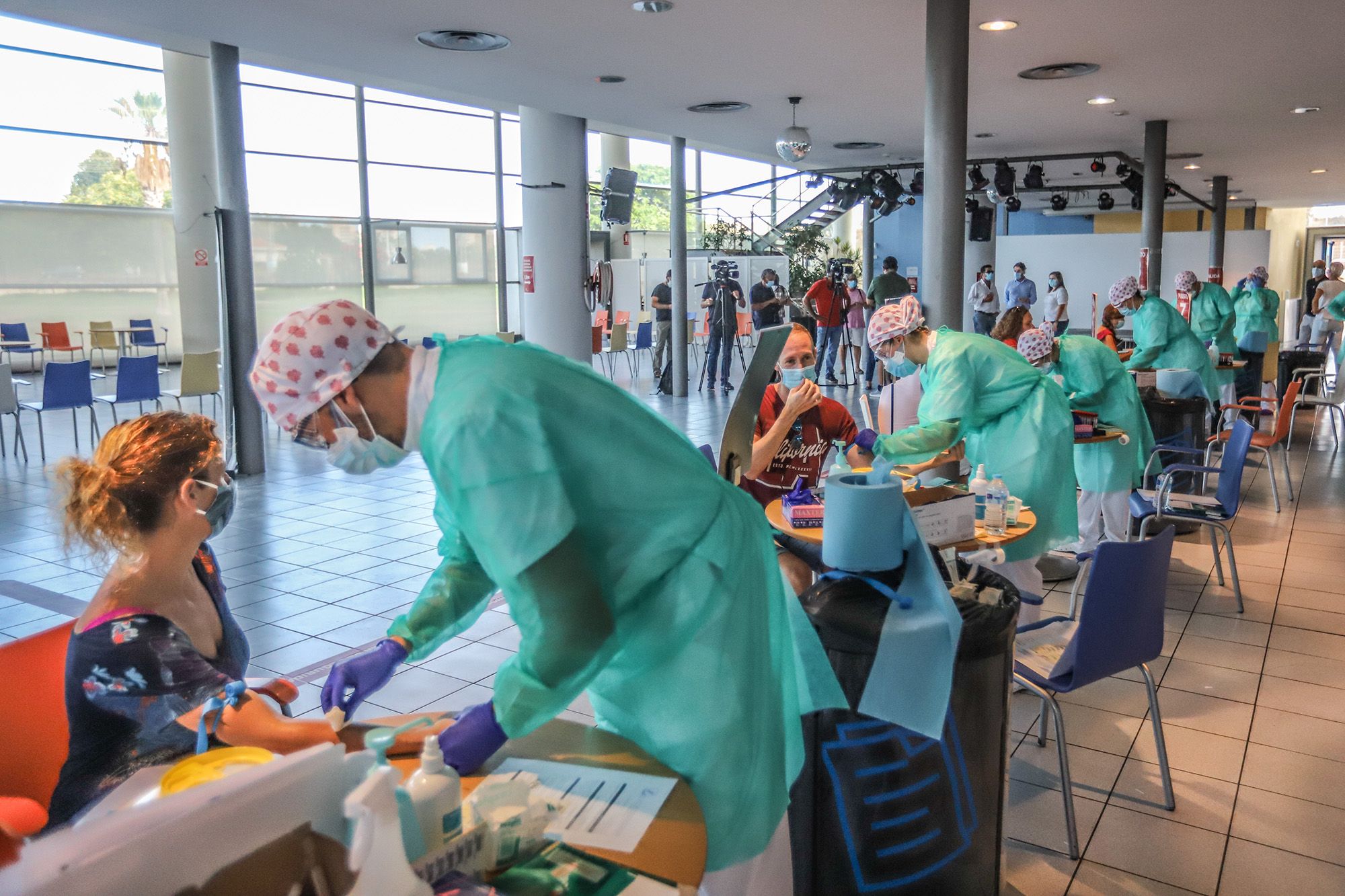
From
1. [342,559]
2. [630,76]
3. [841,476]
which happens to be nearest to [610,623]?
[841,476]

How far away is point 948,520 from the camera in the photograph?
10.7 ft

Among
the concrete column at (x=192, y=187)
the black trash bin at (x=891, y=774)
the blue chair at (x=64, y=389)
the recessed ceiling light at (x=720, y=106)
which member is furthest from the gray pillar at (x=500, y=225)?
the black trash bin at (x=891, y=774)

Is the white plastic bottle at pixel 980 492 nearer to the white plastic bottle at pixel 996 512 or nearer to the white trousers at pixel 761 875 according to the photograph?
the white plastic bottle at pixel 996 512

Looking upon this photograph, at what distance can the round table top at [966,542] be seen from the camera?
3383 mm

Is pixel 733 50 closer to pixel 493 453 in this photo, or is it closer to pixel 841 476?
pixel 841 476

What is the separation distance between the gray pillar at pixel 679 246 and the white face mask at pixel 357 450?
1033cm

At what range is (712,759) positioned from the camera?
4.92 feet

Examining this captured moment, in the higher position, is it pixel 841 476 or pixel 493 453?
pixel 493 453

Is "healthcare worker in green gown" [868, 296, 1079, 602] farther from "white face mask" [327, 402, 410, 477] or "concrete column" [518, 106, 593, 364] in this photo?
"concrete column" [518, 106, 593, 364]

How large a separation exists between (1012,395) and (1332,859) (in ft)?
6.44

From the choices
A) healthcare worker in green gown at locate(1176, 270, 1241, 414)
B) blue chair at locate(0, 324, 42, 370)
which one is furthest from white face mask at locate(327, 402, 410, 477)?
blue chair at locate(0, 324, 42, 370)

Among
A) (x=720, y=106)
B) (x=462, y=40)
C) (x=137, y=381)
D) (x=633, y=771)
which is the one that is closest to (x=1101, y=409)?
(x=462, y=40)

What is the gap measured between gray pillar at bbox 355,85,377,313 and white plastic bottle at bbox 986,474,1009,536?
48.3ft

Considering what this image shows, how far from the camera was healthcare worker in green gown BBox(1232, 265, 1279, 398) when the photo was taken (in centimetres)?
1116
